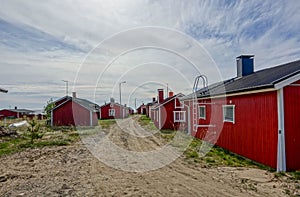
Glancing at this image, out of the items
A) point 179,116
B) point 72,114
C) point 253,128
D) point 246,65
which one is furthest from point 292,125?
point 72,114

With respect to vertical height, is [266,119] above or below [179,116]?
above

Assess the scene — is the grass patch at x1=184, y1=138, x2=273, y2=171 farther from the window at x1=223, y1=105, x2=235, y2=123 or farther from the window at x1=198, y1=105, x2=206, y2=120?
the window at x1=198, y1=105, x2=206, y2=120

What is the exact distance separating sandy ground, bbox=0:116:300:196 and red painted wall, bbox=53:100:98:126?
64.6ft

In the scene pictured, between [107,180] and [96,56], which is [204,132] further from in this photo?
[107,180]

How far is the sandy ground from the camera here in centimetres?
561

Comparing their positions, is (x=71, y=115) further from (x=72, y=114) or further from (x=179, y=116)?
(x=179, y=116)

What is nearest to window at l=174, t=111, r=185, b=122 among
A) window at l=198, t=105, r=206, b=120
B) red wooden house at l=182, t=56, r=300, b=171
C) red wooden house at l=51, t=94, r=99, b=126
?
window at l=198, t=105, r=206, b=120

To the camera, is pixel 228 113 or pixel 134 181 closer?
pixel 134 181

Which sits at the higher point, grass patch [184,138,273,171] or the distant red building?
the distant red building

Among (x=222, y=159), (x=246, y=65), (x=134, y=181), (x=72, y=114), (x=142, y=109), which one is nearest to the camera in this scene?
(x=134, y=181)

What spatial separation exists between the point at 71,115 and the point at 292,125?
25195 mm

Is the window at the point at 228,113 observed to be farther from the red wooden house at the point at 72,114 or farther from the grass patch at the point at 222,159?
the red wooden house at the point at 72,114

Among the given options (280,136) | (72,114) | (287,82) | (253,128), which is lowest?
(280,136)

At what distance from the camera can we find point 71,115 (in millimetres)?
28984
